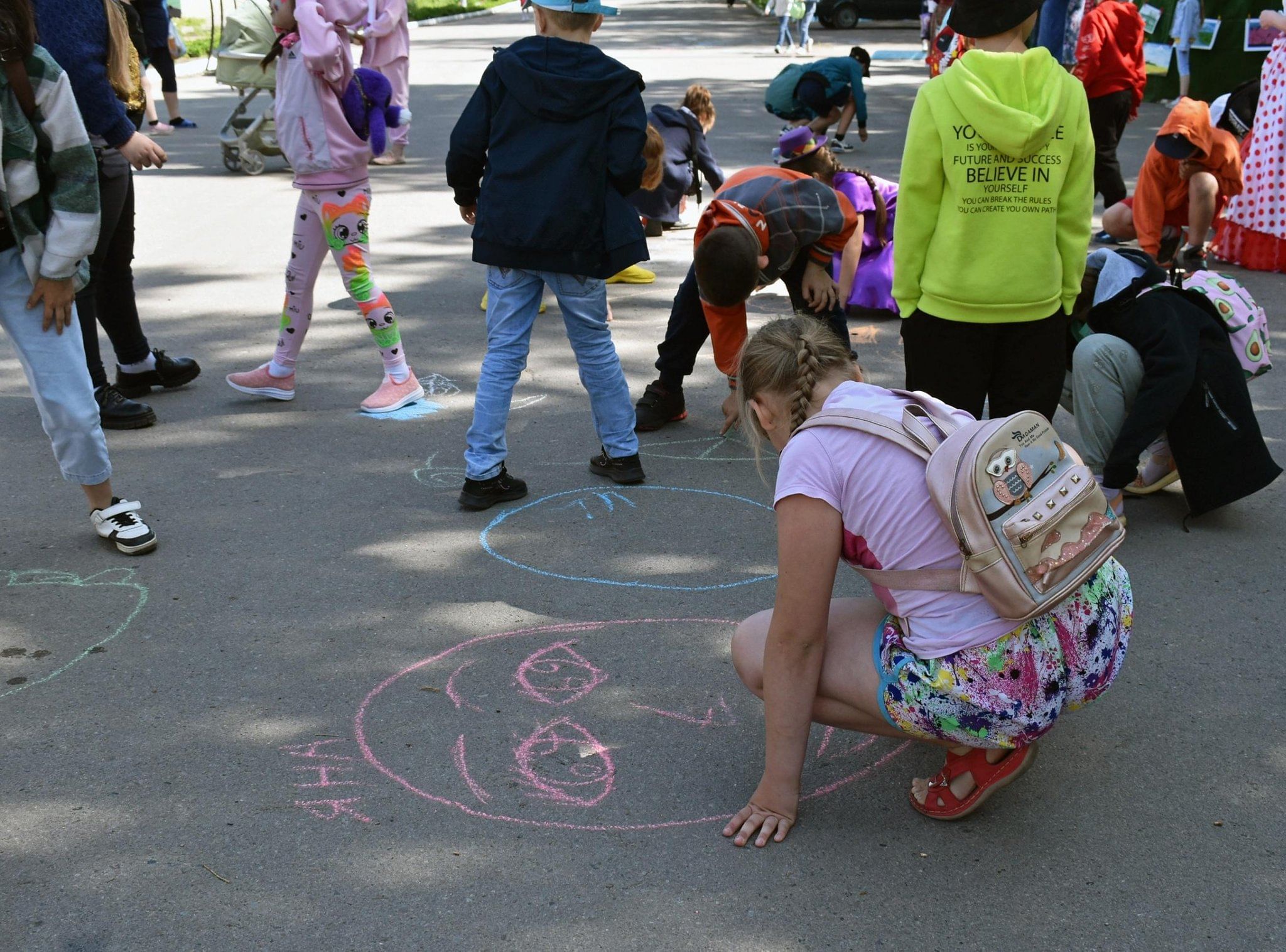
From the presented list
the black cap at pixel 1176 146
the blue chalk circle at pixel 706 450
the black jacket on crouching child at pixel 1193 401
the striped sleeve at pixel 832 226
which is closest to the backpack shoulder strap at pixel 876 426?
the black jacket on crouching child at pixel 1193 401

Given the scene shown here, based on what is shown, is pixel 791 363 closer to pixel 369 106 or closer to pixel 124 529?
pixel 124 529

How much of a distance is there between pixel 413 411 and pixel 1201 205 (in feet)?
14.3

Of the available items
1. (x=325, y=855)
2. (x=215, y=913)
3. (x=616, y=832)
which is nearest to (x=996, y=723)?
(x=616, y=832)

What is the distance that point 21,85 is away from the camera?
10.8ft

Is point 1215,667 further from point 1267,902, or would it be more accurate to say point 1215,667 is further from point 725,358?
point 725,358

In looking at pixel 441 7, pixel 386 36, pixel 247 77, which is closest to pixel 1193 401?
pixel 247 77

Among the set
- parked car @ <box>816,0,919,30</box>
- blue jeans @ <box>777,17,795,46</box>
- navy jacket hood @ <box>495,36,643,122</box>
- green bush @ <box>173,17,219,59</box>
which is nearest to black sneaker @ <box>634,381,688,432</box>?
navy jacket hood @ <box>495,36,643,122</box>

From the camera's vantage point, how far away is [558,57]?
3.82 meters

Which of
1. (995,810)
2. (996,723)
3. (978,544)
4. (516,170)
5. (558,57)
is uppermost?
(558,57)

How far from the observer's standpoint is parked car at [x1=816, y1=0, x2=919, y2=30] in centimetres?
2512

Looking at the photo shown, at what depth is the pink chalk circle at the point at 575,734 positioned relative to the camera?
2.63 meters

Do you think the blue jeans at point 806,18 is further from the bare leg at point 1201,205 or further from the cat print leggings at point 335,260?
the cat print leggings at point 335,260

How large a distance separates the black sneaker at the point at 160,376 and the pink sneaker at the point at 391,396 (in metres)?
0.80

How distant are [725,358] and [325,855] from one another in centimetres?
255
